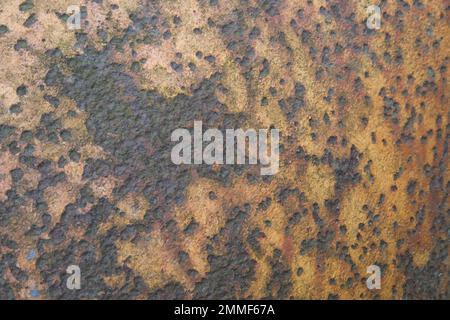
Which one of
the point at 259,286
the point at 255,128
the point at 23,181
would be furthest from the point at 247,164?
the point at 23,181

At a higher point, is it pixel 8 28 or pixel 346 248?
pixel 8 28

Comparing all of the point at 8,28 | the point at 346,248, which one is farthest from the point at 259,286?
the point at 8,28

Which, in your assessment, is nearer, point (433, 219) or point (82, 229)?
point (82, 229)

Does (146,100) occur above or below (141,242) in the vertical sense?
above

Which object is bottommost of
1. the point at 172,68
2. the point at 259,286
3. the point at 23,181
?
the point at 259,286

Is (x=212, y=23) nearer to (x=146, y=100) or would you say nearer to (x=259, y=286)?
(x=146, y=100)

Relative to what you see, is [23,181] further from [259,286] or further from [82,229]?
[259,286]
